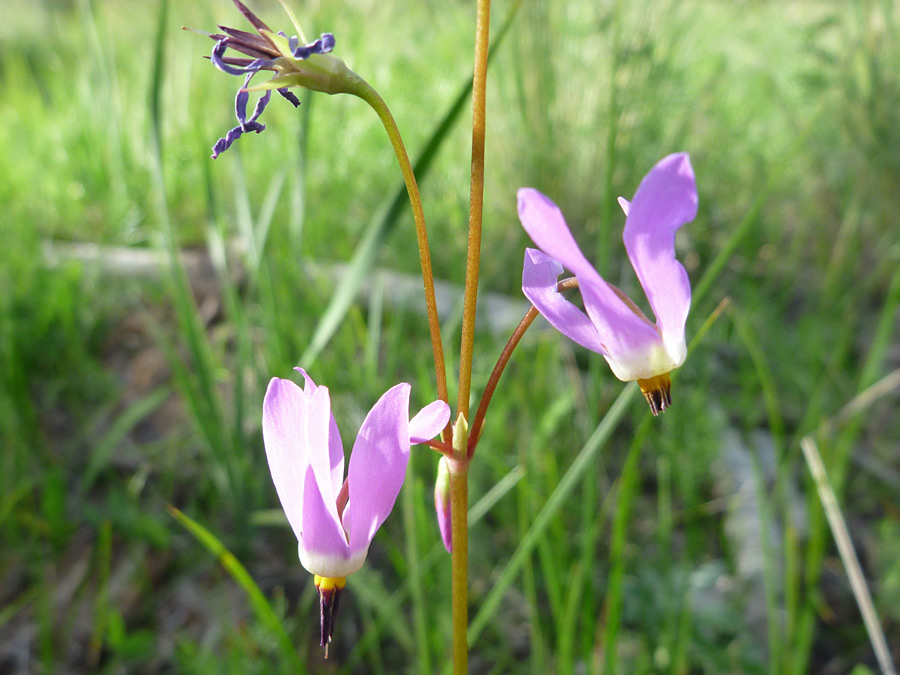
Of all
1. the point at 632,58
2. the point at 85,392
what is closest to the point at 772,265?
the point at 632,58

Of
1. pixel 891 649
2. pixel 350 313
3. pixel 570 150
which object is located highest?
pixel 570 150

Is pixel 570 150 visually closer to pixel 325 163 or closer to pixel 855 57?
pixel 325 163

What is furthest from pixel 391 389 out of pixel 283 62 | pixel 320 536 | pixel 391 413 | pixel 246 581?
pixel 246 581

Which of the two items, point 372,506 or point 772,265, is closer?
point 372,506

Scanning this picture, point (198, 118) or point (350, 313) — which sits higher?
point (198, 118)

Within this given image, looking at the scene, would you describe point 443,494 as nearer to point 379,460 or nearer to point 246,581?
point 379,460

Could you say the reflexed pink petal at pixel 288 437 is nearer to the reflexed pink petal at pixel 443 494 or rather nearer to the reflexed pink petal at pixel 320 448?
the reflexed pink petal at pixel 320 448

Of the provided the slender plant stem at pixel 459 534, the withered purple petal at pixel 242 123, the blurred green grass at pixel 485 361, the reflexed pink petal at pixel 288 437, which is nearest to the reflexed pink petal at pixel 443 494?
the slender plant stem at pixel 459 534
